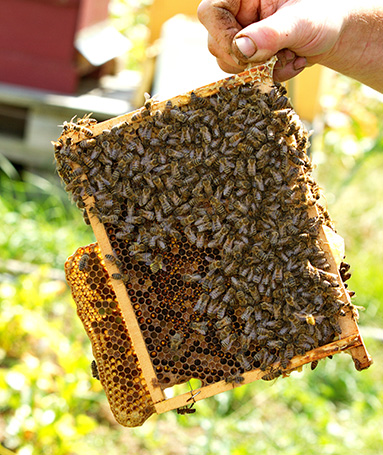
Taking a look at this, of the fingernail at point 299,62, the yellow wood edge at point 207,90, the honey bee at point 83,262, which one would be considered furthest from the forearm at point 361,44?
the honey bee at point 83,262

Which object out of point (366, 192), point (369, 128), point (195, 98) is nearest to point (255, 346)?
point (195, 98)

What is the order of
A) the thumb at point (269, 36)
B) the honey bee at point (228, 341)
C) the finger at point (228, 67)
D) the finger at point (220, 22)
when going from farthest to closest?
the finger at point (228, 67) < the finger at point (220, 22) < the honey bee at point (228, 341) < the thumb at point (269, 36)

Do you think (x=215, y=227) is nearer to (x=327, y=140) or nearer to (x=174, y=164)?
(x=174, y=164)

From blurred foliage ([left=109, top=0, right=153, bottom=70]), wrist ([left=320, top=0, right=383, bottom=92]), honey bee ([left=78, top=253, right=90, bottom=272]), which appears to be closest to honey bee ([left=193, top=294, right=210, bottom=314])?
honey bee ([left=78, top=253, right=90, bottom=272])

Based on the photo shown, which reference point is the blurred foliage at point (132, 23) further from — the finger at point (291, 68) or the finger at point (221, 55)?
the finger at point (291, 68)

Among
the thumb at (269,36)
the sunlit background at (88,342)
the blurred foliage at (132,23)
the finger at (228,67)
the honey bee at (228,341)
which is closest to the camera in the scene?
the thumb at (269,36)

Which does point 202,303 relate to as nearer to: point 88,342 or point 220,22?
point 220,22
